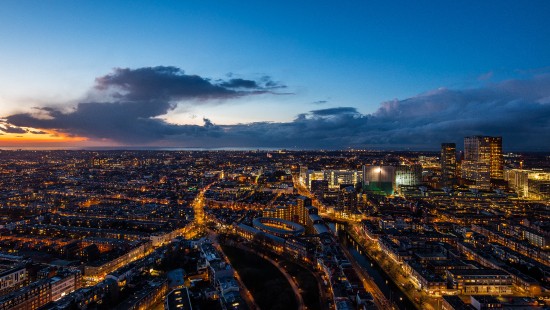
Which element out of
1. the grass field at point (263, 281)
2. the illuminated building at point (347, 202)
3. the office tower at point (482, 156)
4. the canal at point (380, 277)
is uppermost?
the office tower at point (482, 156)

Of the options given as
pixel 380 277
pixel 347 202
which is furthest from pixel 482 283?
pixel 347 202

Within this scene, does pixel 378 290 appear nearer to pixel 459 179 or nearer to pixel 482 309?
pixel 482 309

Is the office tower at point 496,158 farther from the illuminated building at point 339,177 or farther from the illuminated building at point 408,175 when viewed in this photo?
the illuminated building at point 339,177

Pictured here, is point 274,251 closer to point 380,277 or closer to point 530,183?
point 380,277

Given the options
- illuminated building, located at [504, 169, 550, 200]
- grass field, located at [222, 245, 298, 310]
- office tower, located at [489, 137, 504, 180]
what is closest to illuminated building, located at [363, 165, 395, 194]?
illuminated building, located at [504, 169, 550, 200]

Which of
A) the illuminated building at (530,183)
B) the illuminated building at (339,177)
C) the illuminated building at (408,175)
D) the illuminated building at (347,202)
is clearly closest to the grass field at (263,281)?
the illuminated building at (347,202)

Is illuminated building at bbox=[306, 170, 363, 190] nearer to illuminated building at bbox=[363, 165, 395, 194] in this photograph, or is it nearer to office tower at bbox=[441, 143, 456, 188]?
illuminated building at bbox=[363, 165, 395, 194]
